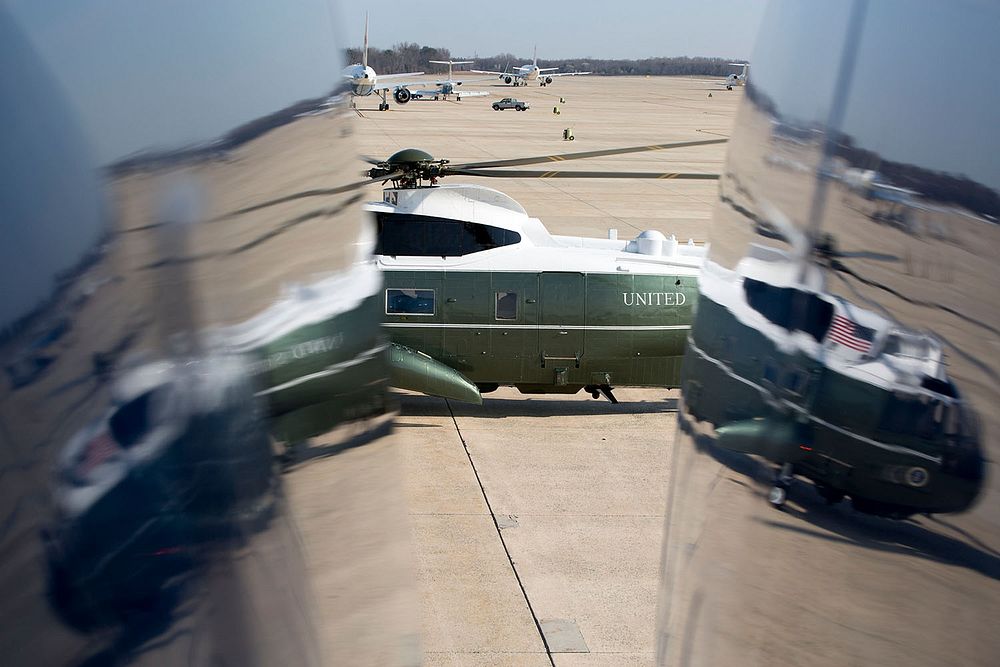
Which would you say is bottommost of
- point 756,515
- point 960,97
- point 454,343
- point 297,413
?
point 454,343

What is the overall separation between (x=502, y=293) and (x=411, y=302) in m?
0.98

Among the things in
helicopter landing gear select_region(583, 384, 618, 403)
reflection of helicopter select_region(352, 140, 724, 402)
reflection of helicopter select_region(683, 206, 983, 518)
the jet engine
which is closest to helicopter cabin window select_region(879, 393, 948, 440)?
reflection of helicopter select_region(683, 206, 983, 518)

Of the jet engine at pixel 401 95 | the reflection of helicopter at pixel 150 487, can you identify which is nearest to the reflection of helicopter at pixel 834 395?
the reflection of helicopter at pixel 150 487

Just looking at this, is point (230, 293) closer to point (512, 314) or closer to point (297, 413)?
point (297, 413)

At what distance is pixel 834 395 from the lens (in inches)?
57.4

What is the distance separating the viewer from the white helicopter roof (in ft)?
36.1

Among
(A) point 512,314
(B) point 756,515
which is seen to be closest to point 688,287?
(A) point 512,314

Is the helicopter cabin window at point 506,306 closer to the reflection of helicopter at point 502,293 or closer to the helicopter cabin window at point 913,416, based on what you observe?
the reflection of helicopter at point 502,293

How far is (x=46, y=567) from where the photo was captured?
1.19 meters

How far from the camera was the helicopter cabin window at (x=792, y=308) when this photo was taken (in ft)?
4.80

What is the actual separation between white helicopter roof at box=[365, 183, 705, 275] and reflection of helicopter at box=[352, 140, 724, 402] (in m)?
0.01

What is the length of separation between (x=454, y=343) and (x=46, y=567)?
10088 millimetres

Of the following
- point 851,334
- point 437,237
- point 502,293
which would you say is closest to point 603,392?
point 502,293

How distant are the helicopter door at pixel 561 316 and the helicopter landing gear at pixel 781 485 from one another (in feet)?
31.6
